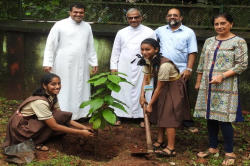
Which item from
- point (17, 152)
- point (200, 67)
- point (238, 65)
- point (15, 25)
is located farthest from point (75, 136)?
point (15, 25)

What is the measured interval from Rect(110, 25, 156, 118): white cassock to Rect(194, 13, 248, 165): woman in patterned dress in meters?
1.42

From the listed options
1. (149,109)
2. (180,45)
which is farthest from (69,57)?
(149,109)

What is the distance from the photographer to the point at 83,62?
5.61m

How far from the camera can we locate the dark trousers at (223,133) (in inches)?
163

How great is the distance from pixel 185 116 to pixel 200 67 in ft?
2.04

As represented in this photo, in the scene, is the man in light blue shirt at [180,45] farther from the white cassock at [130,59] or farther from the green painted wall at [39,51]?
the green painted wall at [39,51]

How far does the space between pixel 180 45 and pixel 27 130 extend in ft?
7.74

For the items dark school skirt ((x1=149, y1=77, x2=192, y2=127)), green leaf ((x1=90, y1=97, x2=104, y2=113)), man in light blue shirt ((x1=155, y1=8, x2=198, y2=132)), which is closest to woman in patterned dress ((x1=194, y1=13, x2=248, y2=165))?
dark school skirt ((x1=149, y1=77, x2=192, y2=127))

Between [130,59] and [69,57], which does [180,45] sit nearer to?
[130,59]

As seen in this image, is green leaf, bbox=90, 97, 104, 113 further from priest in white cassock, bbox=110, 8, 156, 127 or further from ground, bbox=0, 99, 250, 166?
priest in white cassock, bbox=110, 8, 156, 127

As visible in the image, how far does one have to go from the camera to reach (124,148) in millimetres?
4648

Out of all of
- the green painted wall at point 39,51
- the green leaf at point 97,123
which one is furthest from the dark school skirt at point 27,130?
the green painted wall at point 39,51

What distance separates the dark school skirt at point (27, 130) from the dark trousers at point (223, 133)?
5.97ft

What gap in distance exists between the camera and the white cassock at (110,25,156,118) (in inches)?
217
